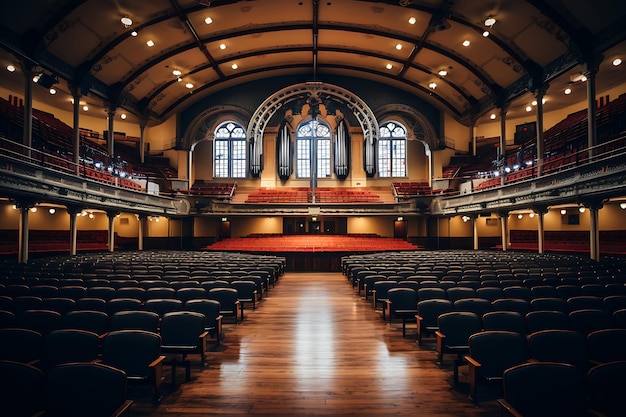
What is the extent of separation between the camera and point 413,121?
26.7m

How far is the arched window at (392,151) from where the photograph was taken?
89.7 ft

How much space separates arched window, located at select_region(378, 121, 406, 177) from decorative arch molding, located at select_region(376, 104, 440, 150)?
2.45 ft

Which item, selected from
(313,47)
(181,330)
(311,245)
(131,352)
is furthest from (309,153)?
(131,352)

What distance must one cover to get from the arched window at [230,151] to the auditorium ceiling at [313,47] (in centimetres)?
304

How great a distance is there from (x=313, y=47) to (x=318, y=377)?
21.5 metres

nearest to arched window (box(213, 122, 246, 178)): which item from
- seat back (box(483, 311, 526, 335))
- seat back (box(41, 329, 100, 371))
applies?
seat back (box(41, 329, 100, 371))

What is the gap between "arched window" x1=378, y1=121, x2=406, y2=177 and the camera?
27328mm

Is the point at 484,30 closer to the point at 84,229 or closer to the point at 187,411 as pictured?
the point at 187,411

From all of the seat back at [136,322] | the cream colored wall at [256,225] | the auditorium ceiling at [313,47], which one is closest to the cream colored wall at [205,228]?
the cream colored wall at [256,225]

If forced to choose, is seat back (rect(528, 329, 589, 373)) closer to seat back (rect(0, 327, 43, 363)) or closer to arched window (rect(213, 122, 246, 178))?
seat back (rect(0, 327, 43, 363))

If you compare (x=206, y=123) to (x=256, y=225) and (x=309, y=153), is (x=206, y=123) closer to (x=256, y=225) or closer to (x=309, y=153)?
(x=309, y=153)

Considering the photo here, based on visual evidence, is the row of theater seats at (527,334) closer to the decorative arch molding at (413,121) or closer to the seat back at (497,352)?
the seat back at (497,352)

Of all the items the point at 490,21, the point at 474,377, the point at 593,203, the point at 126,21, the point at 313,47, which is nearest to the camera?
the point at 474,377

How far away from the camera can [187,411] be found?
3598 millimetres
